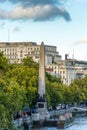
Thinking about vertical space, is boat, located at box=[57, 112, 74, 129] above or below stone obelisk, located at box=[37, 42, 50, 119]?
below

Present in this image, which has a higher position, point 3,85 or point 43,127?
point 3,85

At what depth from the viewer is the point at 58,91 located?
154 m

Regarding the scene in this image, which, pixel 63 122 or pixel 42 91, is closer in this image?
pixel 63 122

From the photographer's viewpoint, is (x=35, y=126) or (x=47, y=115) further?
(x=47, y=115)

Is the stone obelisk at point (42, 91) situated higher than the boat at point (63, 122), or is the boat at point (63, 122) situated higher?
the stone obelisk at point (42, 91)

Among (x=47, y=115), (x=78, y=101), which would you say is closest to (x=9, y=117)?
(x=47, y=115)

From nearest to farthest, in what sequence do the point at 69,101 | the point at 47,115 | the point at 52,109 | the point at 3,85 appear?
the point at 3,85, the point at 47,115, the point at 52,109, the point at 69,101

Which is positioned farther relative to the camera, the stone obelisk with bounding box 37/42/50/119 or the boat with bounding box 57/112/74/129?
the stone obelisk with bounding box 37/42/50/119

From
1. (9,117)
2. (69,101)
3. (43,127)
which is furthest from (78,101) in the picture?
(9,117)

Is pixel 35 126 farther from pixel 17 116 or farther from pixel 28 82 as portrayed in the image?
pixel 28 82

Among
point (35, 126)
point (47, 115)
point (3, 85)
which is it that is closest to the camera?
point (3, 85)

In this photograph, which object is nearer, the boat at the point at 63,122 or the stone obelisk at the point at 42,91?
the boat at the point at 63,122

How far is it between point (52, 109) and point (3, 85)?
217 feet

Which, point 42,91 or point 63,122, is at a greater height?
point 42,91
